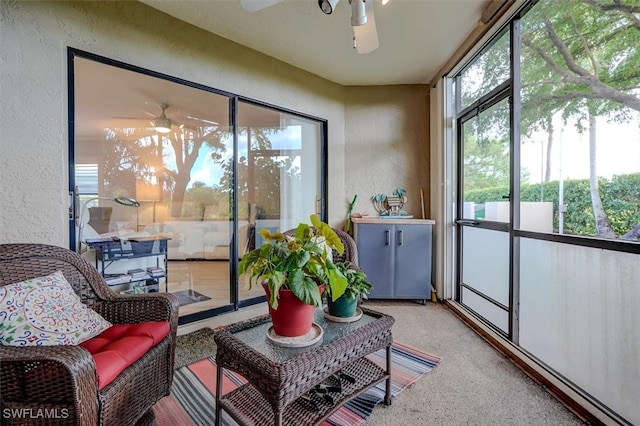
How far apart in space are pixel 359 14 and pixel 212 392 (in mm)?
2285

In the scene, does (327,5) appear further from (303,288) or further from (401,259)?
(401,259)

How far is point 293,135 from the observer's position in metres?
3.47

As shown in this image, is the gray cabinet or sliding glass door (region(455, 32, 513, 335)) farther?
the gray cabinet

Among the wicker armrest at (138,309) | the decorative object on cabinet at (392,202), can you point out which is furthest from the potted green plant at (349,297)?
the decorative object on cabinet at (392,202)

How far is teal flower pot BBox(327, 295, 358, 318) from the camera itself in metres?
1.46

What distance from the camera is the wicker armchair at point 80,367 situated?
0.97 m

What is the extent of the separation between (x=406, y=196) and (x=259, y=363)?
298cm

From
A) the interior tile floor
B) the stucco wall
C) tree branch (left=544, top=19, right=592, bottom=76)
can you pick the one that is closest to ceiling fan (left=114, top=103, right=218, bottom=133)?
the stucco wall

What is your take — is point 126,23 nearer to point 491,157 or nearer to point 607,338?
point 491,157

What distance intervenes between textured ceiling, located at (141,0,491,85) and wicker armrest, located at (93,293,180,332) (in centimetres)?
217

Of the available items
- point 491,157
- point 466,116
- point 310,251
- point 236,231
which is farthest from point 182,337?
point 466,116

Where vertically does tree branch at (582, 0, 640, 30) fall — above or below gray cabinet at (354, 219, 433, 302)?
above

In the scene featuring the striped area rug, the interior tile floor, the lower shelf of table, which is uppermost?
the interior tile floor

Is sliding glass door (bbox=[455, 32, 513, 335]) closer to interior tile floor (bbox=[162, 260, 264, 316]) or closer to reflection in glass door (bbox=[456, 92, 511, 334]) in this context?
reflection in glass door (bbox=[456, 92, 511, 334])
